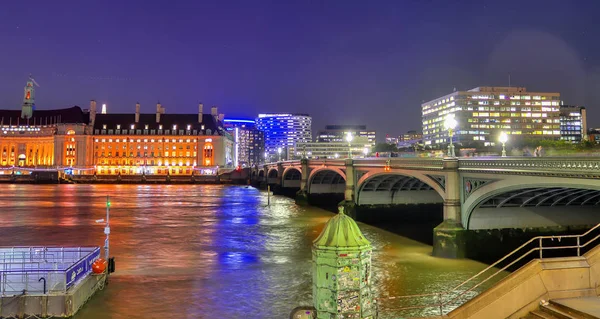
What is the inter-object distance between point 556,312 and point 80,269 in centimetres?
1612

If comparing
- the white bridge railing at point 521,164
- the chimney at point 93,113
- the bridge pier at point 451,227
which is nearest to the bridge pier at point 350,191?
the white bridge railing at point 521,164

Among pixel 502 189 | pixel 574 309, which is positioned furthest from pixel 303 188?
pixel 574 309

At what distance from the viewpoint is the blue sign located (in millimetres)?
17234

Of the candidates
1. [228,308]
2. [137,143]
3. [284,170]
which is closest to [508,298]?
[228,308]

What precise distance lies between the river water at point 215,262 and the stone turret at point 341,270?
6947 millimetres

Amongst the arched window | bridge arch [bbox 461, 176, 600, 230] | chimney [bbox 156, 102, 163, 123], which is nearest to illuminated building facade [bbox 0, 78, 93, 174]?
chimney [bbox 156, 102, 163, 123]

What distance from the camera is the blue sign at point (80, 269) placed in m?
17.2

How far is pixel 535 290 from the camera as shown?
10.6 meters

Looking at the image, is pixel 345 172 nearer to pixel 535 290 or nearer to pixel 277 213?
pixel 277 213

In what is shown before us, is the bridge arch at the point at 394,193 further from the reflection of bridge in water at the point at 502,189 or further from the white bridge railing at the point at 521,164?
the white bridge railing at the point at 521,164

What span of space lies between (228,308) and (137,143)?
541 ft

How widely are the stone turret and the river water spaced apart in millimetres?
6947

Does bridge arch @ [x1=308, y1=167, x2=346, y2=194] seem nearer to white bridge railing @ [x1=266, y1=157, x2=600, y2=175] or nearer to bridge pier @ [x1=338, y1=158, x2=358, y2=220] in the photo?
bridge pier @ [x1=338, y1=158, x2=358, y2=220]

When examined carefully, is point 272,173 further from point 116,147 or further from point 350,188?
point 116,147
